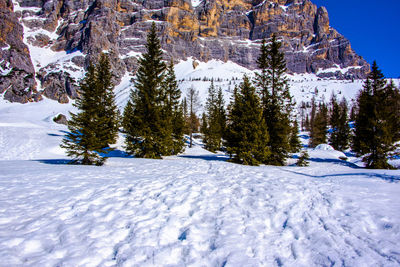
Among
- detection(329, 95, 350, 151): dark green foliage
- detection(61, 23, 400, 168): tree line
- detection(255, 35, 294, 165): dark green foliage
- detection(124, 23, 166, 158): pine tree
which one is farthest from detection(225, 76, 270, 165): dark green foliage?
detection(329, 95, 350, 151): dark green foliage

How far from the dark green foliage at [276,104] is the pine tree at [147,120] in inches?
384

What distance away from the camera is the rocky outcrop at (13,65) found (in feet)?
252

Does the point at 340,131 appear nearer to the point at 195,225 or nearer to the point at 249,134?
the point at 249,134

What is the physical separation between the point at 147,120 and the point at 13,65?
369 ft

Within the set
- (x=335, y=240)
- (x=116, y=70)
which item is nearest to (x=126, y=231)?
(x=335, y=240)

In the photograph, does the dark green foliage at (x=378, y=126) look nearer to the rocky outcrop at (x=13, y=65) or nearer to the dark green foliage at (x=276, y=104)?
the dark green foliage at (x=276, y=104)

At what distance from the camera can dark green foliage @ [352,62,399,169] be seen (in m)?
16.4

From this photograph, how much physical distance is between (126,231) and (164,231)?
0.74 m

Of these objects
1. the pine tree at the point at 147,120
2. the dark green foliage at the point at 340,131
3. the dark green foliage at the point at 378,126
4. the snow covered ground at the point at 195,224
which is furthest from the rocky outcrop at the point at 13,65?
the dark green foliage at the point at 340,131

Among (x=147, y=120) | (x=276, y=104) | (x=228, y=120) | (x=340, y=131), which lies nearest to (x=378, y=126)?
(x=276, y=104)

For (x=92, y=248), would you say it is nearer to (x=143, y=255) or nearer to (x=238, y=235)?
(x=143, y=255)

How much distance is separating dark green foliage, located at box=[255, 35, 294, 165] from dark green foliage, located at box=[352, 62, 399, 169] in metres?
7.72

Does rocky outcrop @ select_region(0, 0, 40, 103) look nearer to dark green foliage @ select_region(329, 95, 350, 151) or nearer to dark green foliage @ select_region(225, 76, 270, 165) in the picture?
dark green foliage @ select_region(225, 76, 270, 165)

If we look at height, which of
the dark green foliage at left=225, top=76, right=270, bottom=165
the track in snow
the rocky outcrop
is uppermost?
the rocky outcrop
